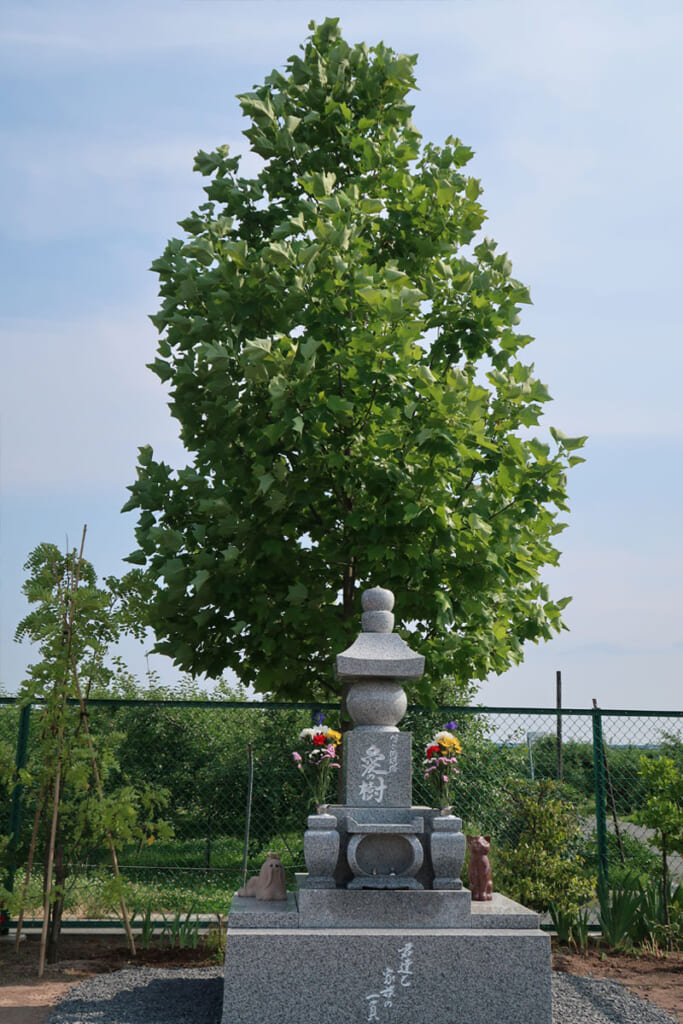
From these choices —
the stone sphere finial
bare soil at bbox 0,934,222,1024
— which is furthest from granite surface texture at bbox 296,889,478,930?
bare soil at bbox 0,934,222,1024

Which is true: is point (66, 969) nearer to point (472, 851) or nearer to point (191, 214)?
point (472, 851)

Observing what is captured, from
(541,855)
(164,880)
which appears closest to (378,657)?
(541,855)

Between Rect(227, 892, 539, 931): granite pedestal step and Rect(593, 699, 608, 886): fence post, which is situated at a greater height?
Rect(593, 699, 608, 886): fence post

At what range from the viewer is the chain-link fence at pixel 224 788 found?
8992 mm

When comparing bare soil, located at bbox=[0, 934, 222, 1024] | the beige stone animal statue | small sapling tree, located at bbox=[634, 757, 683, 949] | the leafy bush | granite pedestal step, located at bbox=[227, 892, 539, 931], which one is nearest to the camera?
granite pedestal step, located at bbox=[227, 892, 539, 931]

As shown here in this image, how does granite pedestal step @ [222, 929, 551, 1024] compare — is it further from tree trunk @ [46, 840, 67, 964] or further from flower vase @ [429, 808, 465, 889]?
tree trunk @ [46, 840, 67, 964]

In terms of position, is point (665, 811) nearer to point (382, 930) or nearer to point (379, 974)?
point (382, 930)

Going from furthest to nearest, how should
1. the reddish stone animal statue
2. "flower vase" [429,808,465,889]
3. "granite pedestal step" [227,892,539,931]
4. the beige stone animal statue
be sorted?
the reddish stone animal statue < the beige stone animal statue < "flower vase" [429,808,465,889] < "granite pedestal step" [227,892,539,931]

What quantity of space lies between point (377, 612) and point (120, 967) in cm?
376

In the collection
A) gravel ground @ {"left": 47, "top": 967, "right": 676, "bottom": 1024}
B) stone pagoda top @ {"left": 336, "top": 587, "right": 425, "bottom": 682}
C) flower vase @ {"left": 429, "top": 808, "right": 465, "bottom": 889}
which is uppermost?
stone pagoda top @ {"left": 336, "top": 587, "right": 425, "bottom": 682}

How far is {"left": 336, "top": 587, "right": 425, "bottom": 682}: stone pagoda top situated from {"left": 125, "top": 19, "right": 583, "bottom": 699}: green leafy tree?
978 mm

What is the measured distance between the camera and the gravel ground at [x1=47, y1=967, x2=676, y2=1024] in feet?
20.4

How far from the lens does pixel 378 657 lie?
6730 millimetres

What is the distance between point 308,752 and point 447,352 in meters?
4.07
